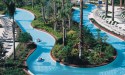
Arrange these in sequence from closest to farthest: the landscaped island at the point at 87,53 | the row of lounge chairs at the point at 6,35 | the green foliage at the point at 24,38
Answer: the landscaped island at the point at 87,53 < the green foliage at the point at 24,38 < the row of lounge chairs at the point at 6,35

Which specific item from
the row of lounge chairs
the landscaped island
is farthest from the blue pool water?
the row of lounge chairs

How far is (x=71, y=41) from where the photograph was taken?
45.0 m

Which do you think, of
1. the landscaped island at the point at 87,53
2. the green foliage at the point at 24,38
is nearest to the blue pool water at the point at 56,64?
the landscaped island at the point at 87,53

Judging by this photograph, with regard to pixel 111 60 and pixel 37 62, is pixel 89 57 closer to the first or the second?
pixel 111 60

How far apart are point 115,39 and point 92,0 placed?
3555 cm

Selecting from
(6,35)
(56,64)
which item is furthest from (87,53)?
(6,35)

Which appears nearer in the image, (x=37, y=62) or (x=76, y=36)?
(x=37, y=62)

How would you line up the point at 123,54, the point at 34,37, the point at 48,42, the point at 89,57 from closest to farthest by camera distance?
1. the point at 89,57
2. the point at 123,54
3. the point at 48,42
4. the point at 34,37

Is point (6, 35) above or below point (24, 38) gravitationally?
below

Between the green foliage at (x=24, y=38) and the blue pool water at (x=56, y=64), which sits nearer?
the blue pool water at (x=56, y=64)

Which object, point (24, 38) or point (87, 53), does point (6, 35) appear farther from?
point (87, 53)

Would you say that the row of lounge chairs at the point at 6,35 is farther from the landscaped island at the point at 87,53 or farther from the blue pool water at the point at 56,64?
the landscaped island at the point at 87,53

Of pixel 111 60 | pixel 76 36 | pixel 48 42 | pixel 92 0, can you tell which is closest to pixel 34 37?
pixel 48 42

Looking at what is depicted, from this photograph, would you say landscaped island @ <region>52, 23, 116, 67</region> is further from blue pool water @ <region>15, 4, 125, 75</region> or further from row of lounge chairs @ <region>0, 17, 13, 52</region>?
row of lounge chairs @ <region>0, 17, 13, 52</region>
